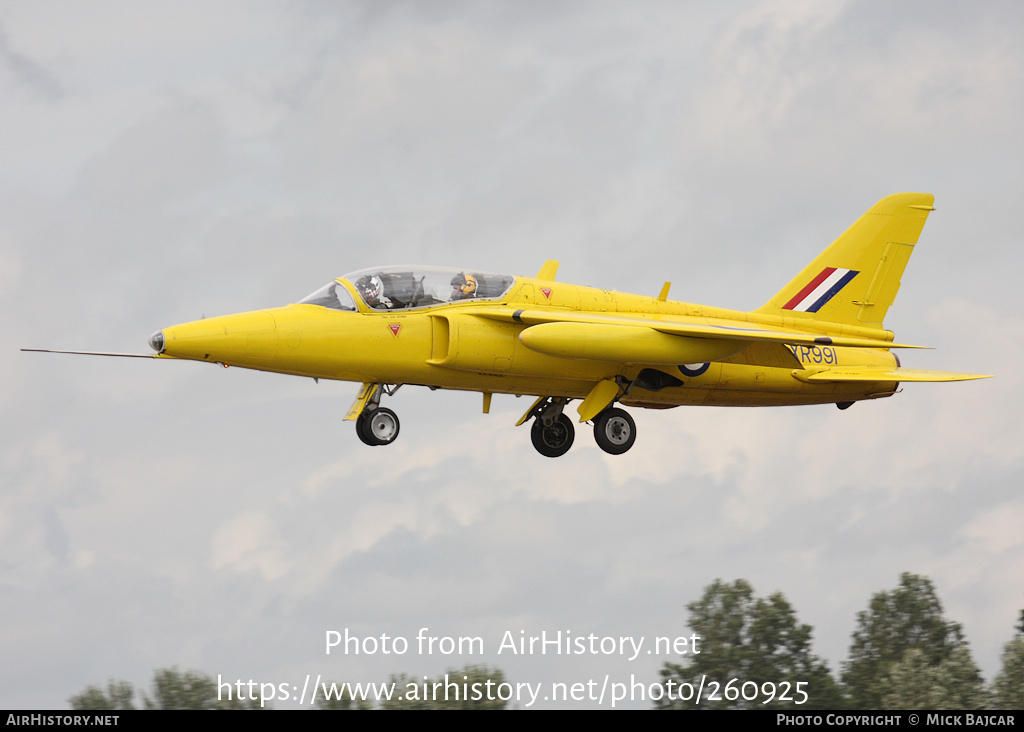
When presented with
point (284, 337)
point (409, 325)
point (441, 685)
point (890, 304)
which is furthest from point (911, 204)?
point (441, 685)

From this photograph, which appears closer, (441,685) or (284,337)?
(284,337)

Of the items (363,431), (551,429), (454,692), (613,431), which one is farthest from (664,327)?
(454,692)

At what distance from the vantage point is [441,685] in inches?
1715

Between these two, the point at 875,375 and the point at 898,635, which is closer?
the point at 875,375

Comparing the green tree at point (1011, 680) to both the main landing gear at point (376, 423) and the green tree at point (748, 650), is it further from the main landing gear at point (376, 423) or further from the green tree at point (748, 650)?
the main landing gear at point (376, 423)

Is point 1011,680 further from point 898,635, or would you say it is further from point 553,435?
point 553,435

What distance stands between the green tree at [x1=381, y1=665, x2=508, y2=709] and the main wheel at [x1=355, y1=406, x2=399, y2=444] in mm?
16958

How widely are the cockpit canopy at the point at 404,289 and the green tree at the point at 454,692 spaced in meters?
18.2

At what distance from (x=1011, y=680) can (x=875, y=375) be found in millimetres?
24603

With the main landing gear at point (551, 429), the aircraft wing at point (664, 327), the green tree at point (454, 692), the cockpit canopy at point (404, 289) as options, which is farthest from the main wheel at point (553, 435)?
the green tree at point (454, 692)

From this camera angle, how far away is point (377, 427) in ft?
67.6
